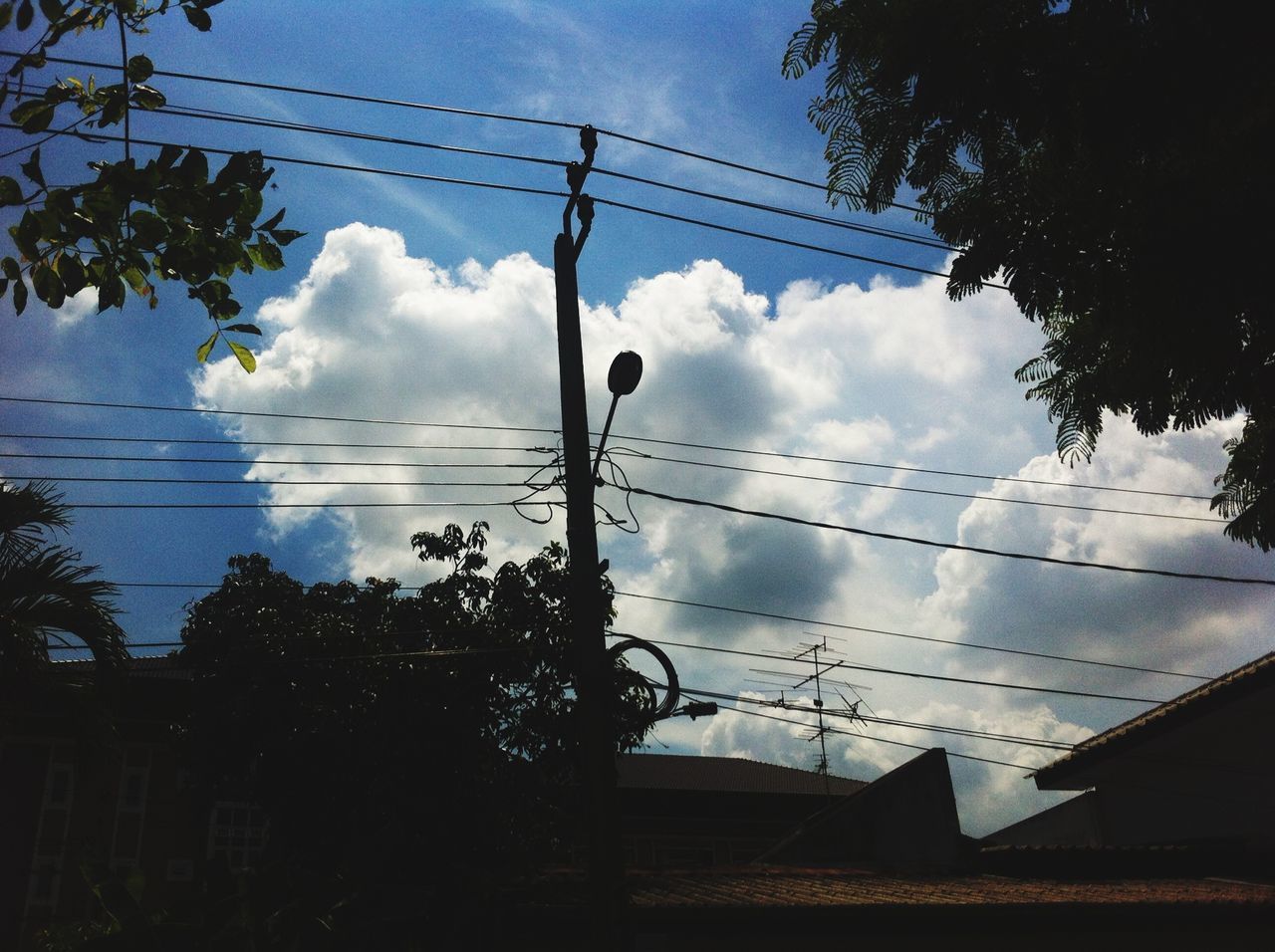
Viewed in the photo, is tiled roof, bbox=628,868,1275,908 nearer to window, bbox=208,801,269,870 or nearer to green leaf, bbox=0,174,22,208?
green leaf, bbox=0,174,22,208

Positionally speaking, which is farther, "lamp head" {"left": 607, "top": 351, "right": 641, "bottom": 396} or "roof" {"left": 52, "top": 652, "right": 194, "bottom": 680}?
"roof" {"left": 52, "top": 652, "right": 194, "bottom": 680}

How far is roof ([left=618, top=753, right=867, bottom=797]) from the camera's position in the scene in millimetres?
30078

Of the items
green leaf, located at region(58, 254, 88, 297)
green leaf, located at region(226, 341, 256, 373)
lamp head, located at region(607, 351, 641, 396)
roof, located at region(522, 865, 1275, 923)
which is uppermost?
lamp head, located at region(607, 351, 641, 396)

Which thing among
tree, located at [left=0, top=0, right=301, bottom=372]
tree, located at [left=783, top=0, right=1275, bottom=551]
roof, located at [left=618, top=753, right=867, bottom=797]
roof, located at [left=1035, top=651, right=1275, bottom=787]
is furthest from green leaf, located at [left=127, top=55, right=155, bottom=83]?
roof, located at [left=618, top=753, right=867, bottom=797]

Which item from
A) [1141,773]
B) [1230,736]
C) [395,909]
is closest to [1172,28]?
[395,909]

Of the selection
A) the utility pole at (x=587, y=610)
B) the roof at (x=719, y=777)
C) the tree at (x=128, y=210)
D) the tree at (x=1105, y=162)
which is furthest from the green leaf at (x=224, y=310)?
the roof at (x=719, y=777)

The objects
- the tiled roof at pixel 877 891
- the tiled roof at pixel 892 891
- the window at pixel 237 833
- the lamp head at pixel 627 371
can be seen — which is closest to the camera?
the lamp head at pixel 627 371

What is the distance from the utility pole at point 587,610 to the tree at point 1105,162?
2.52 metres

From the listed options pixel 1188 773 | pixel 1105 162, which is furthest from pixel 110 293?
pixel 1188 773

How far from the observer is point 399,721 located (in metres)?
15.0

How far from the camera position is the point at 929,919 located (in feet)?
33.3

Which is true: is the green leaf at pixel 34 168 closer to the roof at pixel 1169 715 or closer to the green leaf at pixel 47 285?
the green leaf at pixel 47 285

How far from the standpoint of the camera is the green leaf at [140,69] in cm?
438

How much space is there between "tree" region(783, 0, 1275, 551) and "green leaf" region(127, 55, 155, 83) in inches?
220
